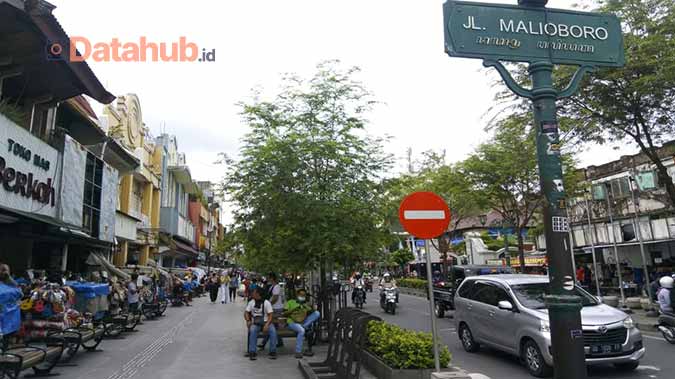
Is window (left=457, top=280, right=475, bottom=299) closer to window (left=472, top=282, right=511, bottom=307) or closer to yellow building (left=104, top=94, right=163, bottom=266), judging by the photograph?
window (left=472, top=282, right=511, bottom=307)

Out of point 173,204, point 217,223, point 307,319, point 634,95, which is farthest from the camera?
point 217,223

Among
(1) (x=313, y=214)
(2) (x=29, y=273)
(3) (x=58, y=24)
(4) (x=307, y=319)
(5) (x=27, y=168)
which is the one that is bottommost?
(4) (x=307, y=319)

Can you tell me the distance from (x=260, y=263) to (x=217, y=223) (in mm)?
72285

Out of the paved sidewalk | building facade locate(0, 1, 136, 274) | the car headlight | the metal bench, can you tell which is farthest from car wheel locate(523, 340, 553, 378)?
building facade locate(0, 1, 136, 274)

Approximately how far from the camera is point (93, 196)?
57.0 ft

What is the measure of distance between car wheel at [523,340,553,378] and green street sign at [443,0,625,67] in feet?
19.8

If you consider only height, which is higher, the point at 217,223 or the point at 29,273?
the point at 217,223

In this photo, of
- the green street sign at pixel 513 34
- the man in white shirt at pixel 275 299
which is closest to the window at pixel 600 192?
the man in white shirt at pixel 275 299

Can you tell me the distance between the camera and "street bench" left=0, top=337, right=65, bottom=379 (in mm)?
7309

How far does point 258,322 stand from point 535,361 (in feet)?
19.1

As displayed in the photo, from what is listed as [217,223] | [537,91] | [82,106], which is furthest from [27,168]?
[217,223]

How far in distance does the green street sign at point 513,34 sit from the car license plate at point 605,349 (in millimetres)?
5810

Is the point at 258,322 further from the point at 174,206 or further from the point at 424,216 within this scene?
the point at 174,206

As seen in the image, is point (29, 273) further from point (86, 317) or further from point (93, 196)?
point (93, 196)
